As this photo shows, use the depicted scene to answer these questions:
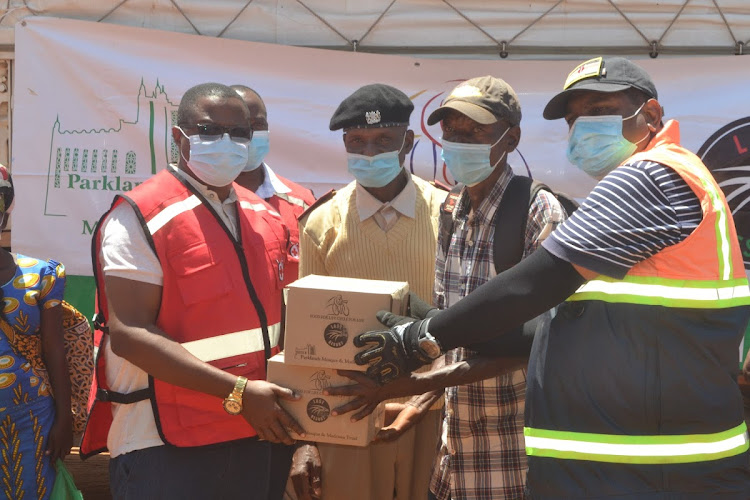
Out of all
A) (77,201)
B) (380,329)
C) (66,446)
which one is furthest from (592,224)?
(77,201)

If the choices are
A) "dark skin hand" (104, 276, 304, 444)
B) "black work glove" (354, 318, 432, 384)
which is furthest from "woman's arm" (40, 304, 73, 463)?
"black work glove" (354, 318, 432, 384)

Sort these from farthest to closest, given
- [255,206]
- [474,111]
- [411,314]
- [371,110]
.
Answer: [371,110] < [255,206] < [474,111] < [411,314]

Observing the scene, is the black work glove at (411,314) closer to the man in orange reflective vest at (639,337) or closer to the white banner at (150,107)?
the man in orange reflective vest at (639,337)

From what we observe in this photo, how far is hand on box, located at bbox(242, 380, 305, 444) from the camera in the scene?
2.44 m

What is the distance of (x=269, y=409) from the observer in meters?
2.44

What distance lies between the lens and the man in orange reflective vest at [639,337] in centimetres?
183

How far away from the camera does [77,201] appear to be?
489 centimetres

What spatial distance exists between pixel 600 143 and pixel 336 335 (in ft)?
2.91

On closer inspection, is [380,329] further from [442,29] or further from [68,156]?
[68,156]

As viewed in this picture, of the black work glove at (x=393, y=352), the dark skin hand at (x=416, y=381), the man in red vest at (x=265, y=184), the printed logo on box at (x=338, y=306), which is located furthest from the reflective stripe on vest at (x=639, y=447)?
the man in red vest at (x=265, y=184)

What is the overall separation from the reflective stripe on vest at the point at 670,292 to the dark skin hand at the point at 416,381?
65 centimetres

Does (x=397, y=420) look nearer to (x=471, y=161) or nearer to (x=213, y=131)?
(x=471, y=161)

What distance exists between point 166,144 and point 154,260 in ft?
8.09

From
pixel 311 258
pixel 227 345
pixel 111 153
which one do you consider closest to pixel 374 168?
pixel 311 258
